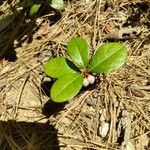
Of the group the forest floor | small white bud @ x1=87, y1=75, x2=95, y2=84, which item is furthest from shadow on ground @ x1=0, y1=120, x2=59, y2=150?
small white bud @ x1=87, y1=75, x2=95, y2=84

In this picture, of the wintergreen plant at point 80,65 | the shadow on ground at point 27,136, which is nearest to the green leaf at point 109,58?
the wintergreen plant at point 80,65

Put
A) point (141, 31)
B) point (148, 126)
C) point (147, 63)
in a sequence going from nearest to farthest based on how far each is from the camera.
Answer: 1. point (148, 126)
2. point (147, 63)
3. point (141, 31)

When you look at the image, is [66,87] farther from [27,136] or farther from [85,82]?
[27,136]

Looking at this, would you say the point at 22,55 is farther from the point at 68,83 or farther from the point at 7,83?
the point at 68,83

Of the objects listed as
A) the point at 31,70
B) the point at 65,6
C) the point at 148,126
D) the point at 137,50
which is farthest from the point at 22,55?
the point at 148,126

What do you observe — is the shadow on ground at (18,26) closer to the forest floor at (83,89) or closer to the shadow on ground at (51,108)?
the forest floor at (83,89)

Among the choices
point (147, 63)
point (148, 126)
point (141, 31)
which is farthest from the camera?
point (141, 31)
